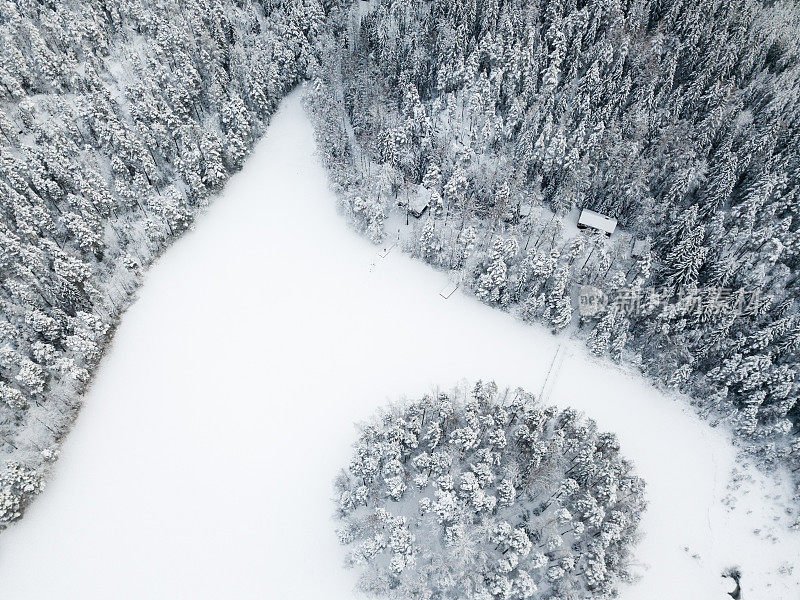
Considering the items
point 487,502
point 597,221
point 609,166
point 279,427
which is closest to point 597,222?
point 597,221

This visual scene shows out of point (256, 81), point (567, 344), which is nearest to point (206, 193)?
point (256, 81)

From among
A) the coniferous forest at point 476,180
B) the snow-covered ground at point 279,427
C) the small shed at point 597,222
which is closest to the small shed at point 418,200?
the coniferous forest at point 476,180

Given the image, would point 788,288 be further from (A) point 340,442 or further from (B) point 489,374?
(A) point 340,442

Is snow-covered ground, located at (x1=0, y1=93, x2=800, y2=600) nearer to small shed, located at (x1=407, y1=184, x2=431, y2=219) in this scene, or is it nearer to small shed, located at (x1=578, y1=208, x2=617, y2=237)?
small shed, located at (x1=407, y1=184, x2=431, y2=219)

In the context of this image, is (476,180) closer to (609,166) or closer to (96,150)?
(609,166)

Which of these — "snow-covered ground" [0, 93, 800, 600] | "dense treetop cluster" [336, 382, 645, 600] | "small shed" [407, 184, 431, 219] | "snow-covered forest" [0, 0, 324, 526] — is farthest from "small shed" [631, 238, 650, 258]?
"snow-covered forest" [0, 0, 324, 526]

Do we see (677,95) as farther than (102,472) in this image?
Yes
